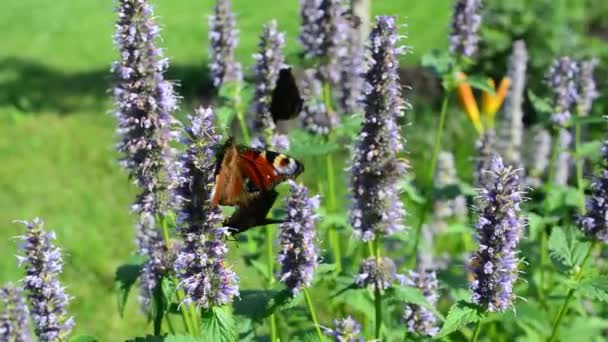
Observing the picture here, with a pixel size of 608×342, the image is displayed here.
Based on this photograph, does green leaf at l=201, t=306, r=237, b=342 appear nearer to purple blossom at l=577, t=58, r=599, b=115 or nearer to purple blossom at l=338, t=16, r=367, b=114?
purple blossom at l=338, t=16, r=367, b=114

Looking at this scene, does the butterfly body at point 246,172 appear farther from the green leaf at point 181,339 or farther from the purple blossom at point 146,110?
the green leaf at point 181,339

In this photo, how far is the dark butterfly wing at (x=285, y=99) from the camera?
408cm

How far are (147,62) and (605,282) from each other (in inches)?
84.8

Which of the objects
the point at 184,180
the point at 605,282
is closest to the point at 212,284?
the point at 184,180

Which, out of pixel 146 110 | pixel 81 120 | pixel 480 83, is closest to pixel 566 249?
pixel 480 83

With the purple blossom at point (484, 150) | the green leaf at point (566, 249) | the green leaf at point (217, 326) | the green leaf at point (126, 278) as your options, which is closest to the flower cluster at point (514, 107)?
the purple blossom at point (484, 150)

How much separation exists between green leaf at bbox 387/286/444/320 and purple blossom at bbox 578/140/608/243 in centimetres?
81

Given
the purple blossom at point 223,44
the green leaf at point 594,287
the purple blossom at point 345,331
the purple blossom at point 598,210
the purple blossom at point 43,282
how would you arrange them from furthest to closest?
the purple blossom at point 223,44, the purple blossom at point 598,210, the green leaf at point 594,287, the purple blossom at point 43,282, the purple blossom at point 345,331

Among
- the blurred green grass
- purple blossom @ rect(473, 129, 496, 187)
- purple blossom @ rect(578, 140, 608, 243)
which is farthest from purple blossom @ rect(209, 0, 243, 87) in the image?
purple blossom @ rect(578, 140, 608, 243)

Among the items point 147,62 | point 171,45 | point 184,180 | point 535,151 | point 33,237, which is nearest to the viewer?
point 184,180

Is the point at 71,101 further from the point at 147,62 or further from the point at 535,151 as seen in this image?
the point at 147,62

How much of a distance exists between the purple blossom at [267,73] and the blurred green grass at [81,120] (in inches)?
4.8

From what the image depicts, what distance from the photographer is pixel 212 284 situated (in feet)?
9.27

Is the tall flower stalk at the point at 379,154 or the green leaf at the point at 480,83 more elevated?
the green leaf at the point at 480,83
